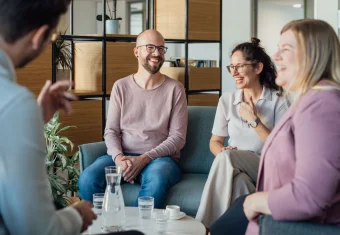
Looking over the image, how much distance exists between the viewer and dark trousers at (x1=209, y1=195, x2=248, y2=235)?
7.16 feet

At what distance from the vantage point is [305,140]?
5.25 feet

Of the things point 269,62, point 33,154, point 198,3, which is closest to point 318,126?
point 33,154

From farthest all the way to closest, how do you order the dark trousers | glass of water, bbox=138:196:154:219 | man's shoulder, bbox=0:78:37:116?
glass of water, bbox=138:196:154:219 → the dark trousers → man's shoulder, bbox=0:78:37:116

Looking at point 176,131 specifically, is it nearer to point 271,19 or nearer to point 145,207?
point 145,207

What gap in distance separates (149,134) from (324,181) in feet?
6.81

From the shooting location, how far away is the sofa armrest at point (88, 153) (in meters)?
3.54

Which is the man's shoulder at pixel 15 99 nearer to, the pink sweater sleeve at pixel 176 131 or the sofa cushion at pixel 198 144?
the pink sweater sleeve at pixel 176 131

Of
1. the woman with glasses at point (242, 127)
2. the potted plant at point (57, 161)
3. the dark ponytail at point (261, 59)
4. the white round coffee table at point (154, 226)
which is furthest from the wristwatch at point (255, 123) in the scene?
the potted plant at point (57, 161)

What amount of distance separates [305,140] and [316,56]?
279 millimetres

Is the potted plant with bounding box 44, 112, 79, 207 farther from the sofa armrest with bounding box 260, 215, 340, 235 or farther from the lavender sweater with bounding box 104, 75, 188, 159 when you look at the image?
the sofa armrest with bounding box 260, 215, 340, 235

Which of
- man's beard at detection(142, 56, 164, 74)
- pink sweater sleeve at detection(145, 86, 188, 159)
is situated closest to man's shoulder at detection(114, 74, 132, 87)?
man's beard at detection(142, 56, 164, 74)

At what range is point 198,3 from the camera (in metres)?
5.26

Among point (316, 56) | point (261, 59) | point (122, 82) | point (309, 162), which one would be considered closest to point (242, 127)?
point (261, 59)

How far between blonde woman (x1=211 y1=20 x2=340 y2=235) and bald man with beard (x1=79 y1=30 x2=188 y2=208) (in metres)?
1.58
